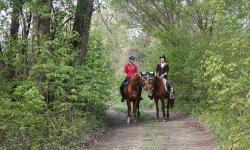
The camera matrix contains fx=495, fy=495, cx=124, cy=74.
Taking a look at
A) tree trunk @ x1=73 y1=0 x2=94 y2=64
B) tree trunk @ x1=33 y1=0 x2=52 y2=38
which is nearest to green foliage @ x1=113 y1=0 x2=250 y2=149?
tree trunk @ x1=73 y1=0 x2=94 y2=64

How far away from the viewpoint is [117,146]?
13781mm

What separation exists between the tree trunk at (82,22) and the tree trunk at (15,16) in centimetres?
264

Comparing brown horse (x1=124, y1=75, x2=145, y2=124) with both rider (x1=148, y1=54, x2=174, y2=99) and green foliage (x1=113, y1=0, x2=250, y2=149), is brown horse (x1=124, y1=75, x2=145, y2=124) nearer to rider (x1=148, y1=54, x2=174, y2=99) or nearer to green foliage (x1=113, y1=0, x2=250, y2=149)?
rider (x1=148, y1=54, x2=174, y2=99)

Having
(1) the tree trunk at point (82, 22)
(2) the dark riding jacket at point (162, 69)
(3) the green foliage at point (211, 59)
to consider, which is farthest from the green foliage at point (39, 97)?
(2) the dark riding jacket at point (162, 69)

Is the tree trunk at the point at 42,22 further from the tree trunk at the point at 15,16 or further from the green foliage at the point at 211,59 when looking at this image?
the green foliage at the point at 211,59

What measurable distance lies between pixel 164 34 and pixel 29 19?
1075 centimetres

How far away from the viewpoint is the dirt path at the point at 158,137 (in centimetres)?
1327

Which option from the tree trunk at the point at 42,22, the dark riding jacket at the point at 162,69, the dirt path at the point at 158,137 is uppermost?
the tree trunk at the point at 42,22

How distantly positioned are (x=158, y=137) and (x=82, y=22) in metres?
5.05

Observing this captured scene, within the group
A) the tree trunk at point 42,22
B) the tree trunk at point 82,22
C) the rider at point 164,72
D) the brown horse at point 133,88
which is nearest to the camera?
the tree trunk at point 42,22

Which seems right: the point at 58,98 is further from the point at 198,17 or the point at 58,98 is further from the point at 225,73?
the point at 198,17

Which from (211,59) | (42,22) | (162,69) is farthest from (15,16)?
(162,69)

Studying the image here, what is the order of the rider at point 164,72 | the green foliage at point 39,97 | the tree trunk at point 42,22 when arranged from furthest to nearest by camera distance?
1. the rider at point 164,72
2. the tree trunk at point 42,22
3. the green foliage at point 39,97

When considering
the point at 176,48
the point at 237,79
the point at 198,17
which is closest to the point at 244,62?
the point at 237,79
